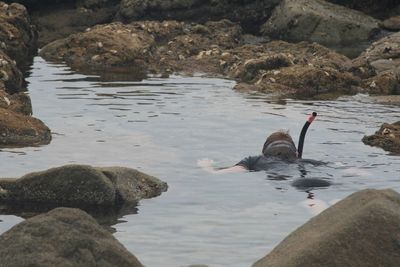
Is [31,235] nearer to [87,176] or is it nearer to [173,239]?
[173,239]

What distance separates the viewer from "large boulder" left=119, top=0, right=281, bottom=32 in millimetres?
49688

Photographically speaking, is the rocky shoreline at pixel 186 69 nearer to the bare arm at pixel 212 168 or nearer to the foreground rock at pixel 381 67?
the foreground rock at pixel 381 67

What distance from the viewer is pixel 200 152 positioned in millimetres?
20297

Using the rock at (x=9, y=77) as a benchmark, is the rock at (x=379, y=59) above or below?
above

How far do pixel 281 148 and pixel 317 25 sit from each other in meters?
29.7

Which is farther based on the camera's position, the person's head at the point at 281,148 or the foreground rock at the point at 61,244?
the person's head at the point at 281,148

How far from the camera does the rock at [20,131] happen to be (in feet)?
67.7

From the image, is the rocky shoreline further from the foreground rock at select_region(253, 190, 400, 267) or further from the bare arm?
the bare arm

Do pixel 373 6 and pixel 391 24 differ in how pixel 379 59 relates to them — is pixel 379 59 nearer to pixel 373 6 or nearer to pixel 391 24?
pixel 391 24

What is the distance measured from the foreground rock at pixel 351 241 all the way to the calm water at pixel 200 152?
91.3 inches

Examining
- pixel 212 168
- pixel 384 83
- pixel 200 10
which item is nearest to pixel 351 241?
pixel 212 168

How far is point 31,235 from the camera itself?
946 cm

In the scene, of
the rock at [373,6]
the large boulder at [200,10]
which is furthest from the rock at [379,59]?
the rock at [373,6]

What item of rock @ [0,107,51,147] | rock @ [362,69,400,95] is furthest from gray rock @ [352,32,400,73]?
rock @ [0,107,51,147]
